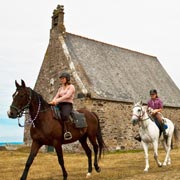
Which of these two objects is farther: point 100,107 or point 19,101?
point 100,107

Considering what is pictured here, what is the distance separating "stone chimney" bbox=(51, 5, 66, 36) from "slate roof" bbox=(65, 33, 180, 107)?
0.65 metres

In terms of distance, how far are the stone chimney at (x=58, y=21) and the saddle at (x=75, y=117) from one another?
52.0 feet

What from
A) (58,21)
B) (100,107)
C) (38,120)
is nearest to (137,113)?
(38,120)

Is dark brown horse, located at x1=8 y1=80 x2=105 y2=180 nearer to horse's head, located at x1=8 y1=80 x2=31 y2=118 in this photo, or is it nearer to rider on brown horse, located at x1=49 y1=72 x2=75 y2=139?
horse's head, located at x1=8 y1=80 x2=31 y2=118

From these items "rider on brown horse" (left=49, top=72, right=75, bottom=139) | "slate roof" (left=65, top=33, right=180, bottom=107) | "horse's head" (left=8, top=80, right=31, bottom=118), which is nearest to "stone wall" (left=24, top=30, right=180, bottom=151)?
"slate roof" (left=65, top=33, right=180, bottom=107)

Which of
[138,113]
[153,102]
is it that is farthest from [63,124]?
[153,102]

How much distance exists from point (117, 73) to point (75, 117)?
55.0 ft

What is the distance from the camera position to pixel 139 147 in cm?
2394

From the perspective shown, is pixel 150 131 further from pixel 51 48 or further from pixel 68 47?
pixel 51 48

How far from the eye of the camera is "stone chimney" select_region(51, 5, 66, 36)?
2430cm

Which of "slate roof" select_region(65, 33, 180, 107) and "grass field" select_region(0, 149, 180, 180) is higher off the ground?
"slate roof" select_region(65, 33, 180, 107)

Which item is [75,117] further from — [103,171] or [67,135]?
[103,171]

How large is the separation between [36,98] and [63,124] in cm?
104

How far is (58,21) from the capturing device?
24.6 meters
